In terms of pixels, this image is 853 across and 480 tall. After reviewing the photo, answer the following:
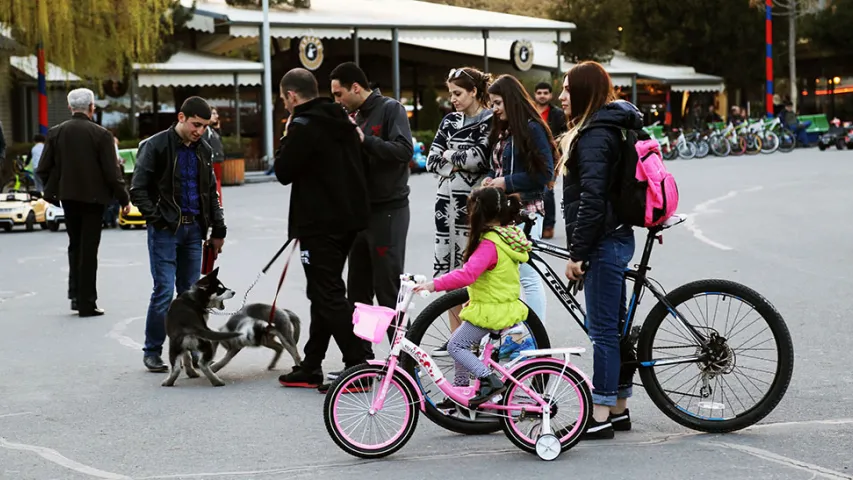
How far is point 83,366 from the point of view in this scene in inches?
337

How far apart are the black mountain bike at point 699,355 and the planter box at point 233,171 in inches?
1065

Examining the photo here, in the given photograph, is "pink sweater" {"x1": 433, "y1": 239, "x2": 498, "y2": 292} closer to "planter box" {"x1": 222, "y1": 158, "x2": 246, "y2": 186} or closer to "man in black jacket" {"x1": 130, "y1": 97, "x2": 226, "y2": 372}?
"man in black jacket" {"x1": 130, "y1": 97, "x2": 226, "y2": 372}

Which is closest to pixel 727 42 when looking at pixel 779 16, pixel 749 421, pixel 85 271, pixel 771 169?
pixel 779 16

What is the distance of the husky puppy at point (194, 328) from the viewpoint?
769 centimetres

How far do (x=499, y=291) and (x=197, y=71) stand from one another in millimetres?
30192

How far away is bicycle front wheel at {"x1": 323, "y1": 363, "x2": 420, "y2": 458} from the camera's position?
18.7 feet

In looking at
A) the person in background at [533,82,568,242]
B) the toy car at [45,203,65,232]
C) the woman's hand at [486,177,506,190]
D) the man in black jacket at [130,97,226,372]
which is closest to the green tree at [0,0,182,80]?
the toy car at [45,203,65,232]

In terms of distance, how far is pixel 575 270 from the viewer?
592cm

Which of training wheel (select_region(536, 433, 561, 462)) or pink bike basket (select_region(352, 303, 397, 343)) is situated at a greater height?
pink bike basket (select_region(352, 303, 397, 343))

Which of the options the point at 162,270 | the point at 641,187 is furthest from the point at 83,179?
the point at 641,187

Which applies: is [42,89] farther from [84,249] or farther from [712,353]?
[712,353]

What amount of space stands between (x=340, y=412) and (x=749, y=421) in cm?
195

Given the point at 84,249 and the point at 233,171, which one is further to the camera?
the point at 233,171

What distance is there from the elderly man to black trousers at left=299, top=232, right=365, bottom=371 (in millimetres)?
4165
